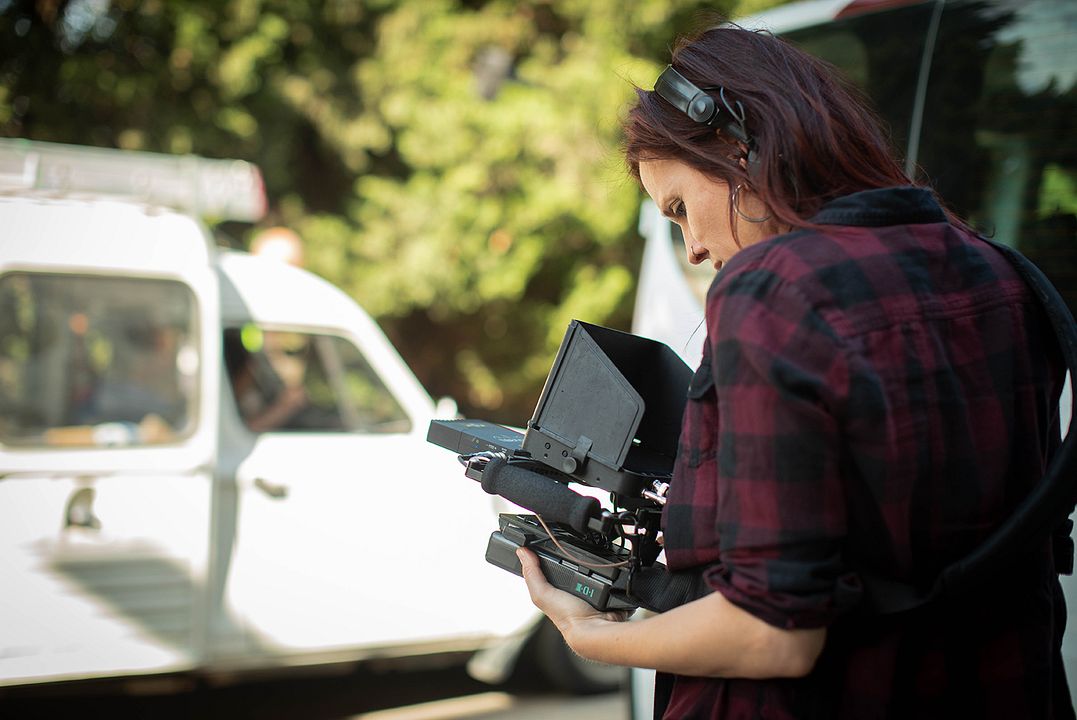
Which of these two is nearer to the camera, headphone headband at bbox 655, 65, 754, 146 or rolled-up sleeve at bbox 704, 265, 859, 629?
rolled-up sleeve at bbox 704, 265, 859, 629

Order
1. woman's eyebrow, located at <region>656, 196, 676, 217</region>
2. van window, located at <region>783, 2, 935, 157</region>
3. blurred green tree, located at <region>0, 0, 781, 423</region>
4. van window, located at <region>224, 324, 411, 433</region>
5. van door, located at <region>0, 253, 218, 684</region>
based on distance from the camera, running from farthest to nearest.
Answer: blurred green tree, located at <region>0, 0, 781, 423</region> → van window, located at <region>224, 324, 411, 433</region> → van door, located at <region>0, 253, 218, 684</region> → van window, located at <region>783, 2, 935, 157</region> → woman's eyebrow, located at <region>656, 196, 676, 217</region>

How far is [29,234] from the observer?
3.66 metres

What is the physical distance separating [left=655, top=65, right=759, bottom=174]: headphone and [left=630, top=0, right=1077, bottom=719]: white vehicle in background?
4.47 feet

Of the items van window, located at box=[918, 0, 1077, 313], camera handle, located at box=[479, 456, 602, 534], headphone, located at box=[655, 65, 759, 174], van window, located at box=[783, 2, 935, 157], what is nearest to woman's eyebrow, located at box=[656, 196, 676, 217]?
headphone, located at box=[655, 65, 759, 174]

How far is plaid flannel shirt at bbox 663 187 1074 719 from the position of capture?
106cm

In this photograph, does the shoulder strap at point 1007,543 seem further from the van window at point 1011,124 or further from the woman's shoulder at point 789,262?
the van window at point 1011,124

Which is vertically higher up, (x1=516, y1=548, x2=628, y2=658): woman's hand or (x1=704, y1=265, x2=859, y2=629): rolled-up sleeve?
(x1=704, y1=265, x2=859, y2=629): rolled-up sleeve

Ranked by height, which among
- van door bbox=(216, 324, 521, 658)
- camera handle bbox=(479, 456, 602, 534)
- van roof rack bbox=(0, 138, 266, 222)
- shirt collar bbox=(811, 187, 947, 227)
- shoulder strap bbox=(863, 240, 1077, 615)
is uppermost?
shirt collar bbox=(811, 187, 947, 227)

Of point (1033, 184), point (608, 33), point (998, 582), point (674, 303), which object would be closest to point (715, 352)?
point (998, 582)

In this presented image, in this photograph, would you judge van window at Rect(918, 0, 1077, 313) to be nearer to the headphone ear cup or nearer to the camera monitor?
the camera monitor

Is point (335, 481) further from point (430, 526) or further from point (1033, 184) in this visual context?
point (1033, 184)

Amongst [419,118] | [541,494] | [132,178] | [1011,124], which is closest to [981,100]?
[1011,124]

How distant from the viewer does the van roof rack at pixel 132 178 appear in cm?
372

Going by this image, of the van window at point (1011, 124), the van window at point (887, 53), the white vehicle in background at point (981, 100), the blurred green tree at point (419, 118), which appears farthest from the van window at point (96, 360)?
the blurred green tree at point (419, 118)
